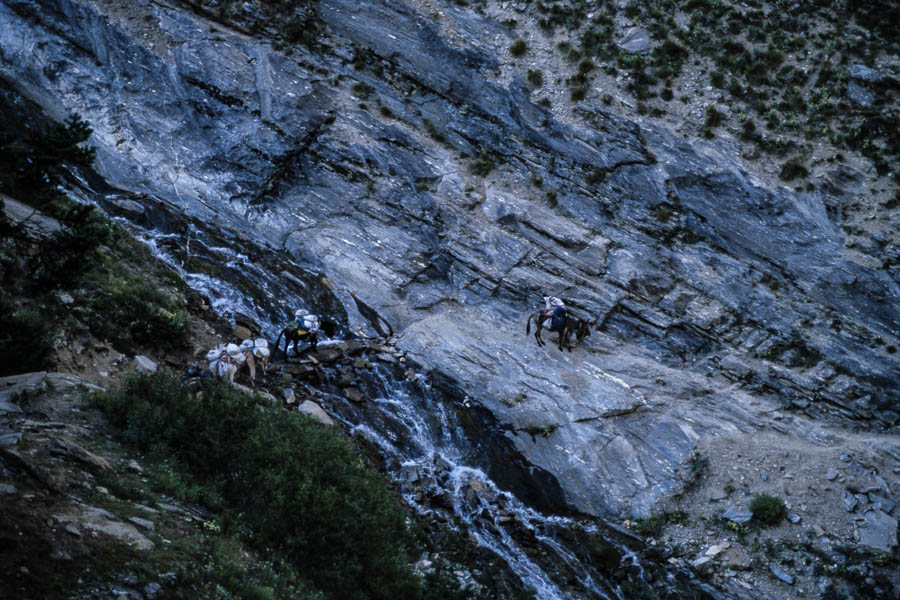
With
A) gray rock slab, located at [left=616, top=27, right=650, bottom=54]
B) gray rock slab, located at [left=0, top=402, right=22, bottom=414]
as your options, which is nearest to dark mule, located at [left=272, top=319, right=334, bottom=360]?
gray rock slab, located at [left=0, top=402, right=22, bottom=414]

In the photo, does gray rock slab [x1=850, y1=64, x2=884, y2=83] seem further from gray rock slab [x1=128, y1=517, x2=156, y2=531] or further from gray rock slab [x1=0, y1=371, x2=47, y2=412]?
gray rock slab [x1=0, y1=371, x2=47, y2=412]

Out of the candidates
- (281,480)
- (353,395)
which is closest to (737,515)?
(353,395)

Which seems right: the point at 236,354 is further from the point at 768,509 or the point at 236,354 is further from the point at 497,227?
the point at 768,509

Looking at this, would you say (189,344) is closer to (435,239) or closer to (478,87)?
(435,239)

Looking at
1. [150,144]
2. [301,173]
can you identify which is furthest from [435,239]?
[150,144]

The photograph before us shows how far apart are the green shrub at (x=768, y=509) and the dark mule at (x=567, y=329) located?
6.86 meters

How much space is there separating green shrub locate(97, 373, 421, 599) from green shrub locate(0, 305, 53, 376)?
175 centimetres

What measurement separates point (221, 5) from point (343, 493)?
73.9 feet

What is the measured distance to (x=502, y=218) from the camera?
22.9m

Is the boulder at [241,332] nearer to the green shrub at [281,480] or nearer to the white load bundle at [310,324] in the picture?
the white load bundle at [310,324]

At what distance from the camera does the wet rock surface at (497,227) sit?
18.6 metres

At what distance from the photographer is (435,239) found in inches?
898

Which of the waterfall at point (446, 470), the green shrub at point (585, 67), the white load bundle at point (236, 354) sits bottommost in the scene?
the waterfall at point (446, 470)

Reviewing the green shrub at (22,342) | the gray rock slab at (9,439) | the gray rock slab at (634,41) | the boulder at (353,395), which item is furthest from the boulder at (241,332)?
the gray rock slab at (634,41)
